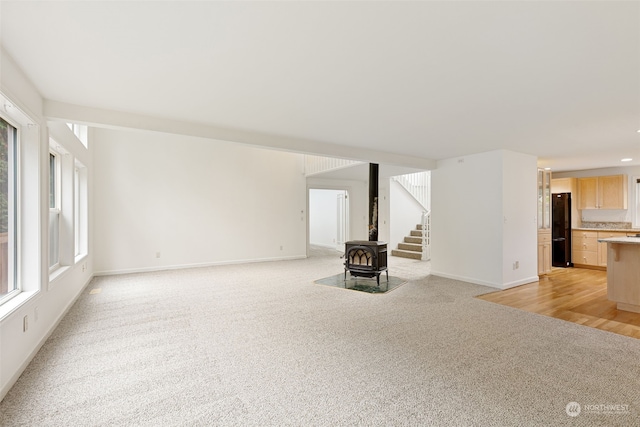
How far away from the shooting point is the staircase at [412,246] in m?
8.14

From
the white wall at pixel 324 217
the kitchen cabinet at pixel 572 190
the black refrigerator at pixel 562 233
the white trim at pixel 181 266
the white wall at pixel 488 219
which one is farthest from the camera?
the white wall at pixel 324 217

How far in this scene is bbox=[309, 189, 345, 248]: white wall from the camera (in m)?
10.5

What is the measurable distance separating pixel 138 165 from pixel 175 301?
3360 mm

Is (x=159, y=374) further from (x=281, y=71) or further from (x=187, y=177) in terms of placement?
(x=187, y=177)

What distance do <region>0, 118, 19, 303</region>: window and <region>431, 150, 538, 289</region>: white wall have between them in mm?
5832

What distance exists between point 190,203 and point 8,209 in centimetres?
426

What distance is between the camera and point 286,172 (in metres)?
7.96

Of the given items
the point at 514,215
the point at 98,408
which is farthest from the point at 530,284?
the point at 98,408

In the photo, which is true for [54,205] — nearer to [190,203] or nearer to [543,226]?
[190,203]

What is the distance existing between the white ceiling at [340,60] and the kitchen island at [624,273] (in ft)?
4.77

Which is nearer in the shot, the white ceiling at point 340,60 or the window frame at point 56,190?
the white ceiling at point 340,60

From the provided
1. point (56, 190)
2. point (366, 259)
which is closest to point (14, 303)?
point (56, 190)

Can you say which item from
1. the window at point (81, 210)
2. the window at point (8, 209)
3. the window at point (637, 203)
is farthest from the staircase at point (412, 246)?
the window at point (8, 209)

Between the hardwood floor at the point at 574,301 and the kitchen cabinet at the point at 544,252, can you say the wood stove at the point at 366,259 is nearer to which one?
the hardwood floor at the point at 574,301
